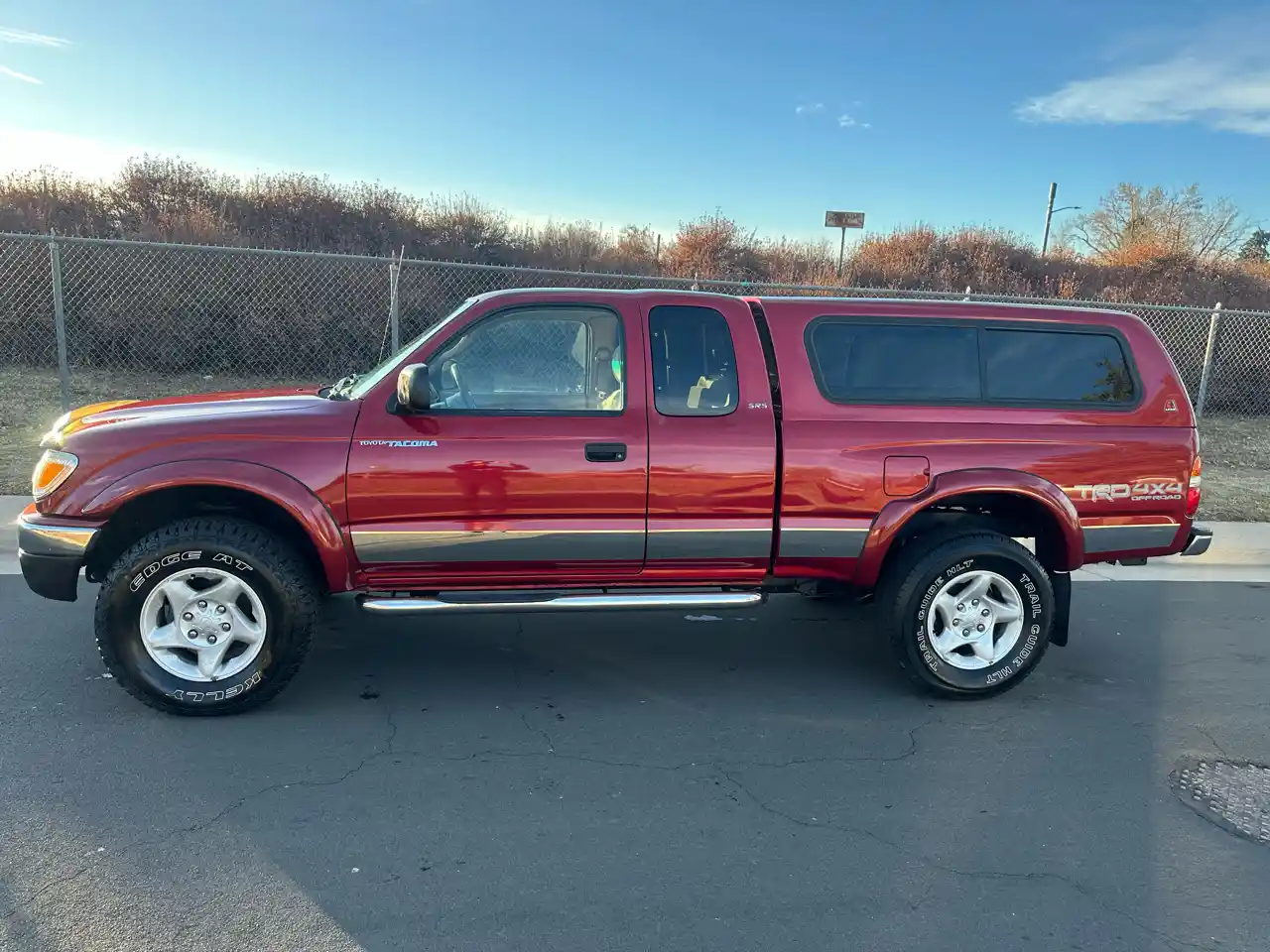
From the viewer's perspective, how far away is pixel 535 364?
4445 mm

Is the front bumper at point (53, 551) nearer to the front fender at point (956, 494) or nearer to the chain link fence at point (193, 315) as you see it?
the front fender at point (956, 494)

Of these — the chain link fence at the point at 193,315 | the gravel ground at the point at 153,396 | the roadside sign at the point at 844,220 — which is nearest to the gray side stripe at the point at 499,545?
the gravel ground at the point at 153,396

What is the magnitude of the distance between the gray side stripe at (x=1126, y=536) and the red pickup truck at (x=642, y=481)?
0.02m

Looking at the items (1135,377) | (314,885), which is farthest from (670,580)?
(1135,377)

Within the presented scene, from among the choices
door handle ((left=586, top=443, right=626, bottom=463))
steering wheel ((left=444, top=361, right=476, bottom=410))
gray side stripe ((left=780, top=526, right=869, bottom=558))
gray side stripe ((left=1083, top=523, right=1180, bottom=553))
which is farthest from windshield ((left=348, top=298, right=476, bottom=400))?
gray side stripe ((left=1083, top=523, right=1180, bottom=553))

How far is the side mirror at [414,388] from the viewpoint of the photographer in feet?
12.8

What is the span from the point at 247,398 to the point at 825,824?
3.23 metres

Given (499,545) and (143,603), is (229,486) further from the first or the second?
(499,545)

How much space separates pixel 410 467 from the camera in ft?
13.2

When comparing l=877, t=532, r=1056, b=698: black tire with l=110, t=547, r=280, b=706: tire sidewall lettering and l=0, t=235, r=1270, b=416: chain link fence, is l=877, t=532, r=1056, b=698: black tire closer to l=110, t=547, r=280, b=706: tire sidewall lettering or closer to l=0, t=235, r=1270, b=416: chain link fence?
l=110, t=547, r=280, b=706: tire sidewall lettering

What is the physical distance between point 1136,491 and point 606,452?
2.64m

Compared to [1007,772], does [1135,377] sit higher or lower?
higher

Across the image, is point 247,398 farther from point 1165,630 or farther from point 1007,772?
point 1165,630

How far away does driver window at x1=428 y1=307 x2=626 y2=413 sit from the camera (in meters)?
4.22
